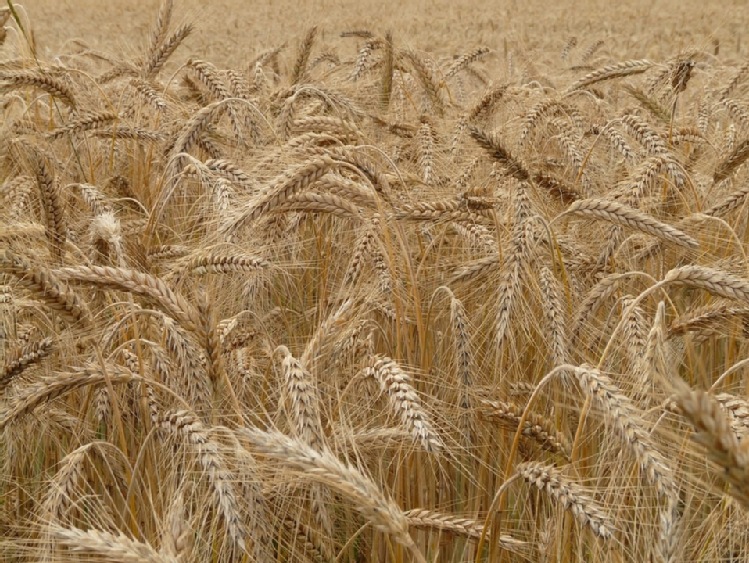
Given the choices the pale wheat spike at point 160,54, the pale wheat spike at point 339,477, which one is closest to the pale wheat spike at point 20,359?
the pale wheat spike at point 339,477

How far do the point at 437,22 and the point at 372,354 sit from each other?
62.7 ft

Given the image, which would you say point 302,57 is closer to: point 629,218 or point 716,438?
point 629,218

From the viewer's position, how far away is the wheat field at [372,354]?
1.41m

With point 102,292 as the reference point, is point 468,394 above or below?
below

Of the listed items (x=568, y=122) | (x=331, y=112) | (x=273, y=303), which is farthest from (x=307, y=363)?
(x=331, y=112)

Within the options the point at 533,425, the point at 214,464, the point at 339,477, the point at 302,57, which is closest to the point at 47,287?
the point at 214,464

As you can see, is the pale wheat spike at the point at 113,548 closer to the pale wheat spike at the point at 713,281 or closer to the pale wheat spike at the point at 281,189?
the pale wheat spike at the point at 281,189

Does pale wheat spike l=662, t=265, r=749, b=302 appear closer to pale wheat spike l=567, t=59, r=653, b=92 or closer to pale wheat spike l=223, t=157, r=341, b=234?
pale wheat spike l=223, t=157, r=341, b=234

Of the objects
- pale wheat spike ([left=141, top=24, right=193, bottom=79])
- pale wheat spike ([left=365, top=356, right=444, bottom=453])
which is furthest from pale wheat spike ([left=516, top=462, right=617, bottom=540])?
pale wheat spike ([left=141, top=24, right=193, bottom=79])

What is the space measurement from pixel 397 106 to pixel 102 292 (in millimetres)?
3067

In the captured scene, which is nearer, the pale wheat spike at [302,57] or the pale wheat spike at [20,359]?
the pale wheat spike at [20,359]

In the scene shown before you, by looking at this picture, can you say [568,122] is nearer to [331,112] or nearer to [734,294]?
[331,112]

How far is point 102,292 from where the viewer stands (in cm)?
215

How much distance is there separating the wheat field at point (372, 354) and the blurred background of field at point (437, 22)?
32.0ft
